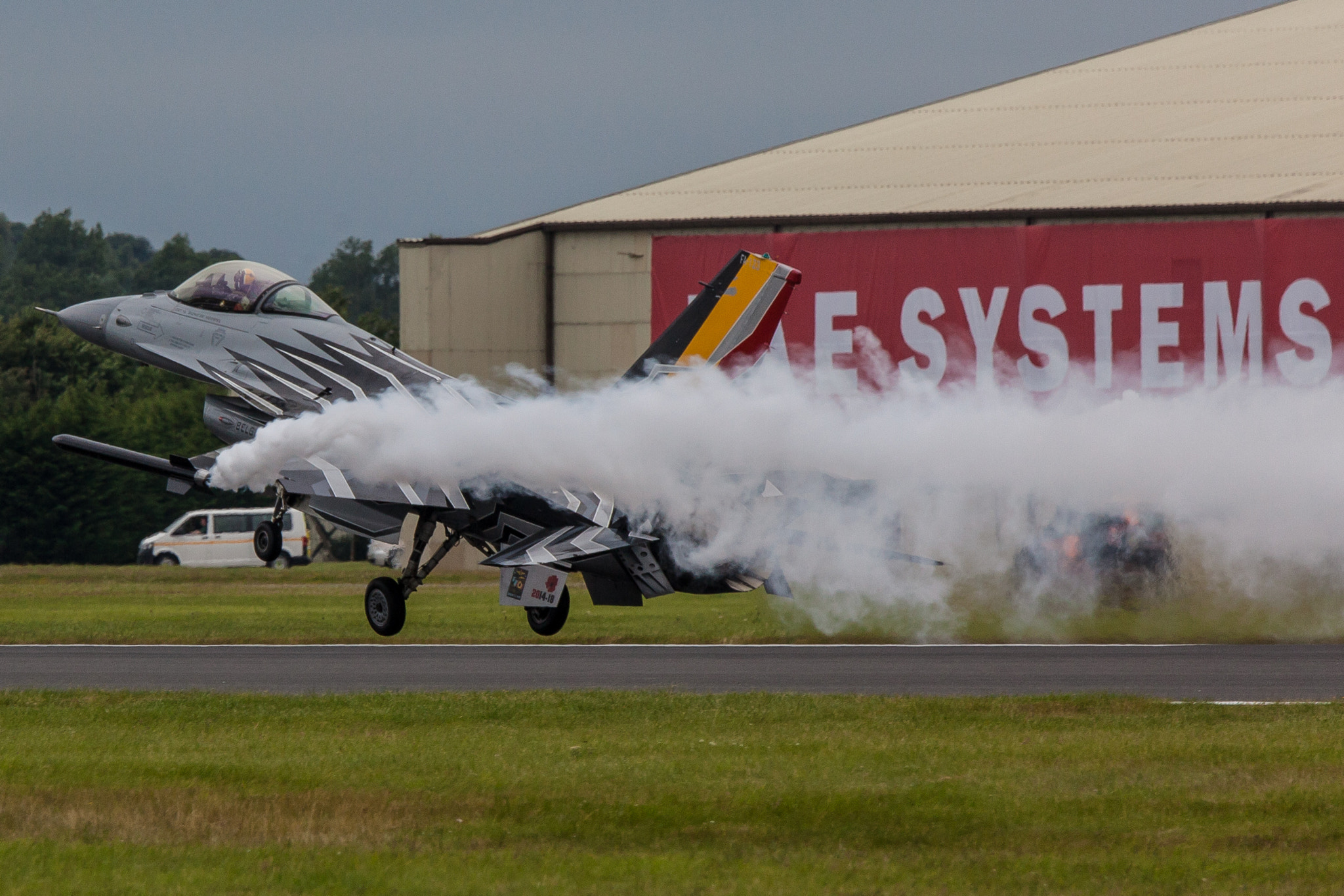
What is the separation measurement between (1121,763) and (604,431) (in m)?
10.3

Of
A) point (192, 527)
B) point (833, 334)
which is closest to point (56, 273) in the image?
point (192, 527)

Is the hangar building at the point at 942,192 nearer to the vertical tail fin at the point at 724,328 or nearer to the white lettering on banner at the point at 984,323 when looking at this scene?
the white lettering on banner at the point at 984,323

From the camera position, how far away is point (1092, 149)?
4969 cm

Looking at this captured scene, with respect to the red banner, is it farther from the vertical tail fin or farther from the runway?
the vertical tail fin

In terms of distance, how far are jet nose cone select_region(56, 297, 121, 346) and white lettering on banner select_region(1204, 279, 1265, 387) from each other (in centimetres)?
2835

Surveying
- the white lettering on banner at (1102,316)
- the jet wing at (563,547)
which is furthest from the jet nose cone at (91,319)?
the white lettering on banner at (1102,316)

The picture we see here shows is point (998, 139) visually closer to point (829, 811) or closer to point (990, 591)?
point (990, 591)

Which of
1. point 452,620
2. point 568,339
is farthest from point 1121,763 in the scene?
point 568,339

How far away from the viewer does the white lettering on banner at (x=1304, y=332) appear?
42.1 m

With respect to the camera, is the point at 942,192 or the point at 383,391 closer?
the point at 383,391

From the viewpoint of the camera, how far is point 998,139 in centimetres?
5194

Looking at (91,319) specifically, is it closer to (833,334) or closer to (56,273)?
(833,334)

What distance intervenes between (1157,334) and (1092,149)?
8.50 m

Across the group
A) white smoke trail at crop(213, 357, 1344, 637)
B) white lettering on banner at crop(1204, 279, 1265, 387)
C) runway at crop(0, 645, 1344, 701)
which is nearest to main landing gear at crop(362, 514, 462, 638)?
runway at crop(0, 645, 1344, 701)
